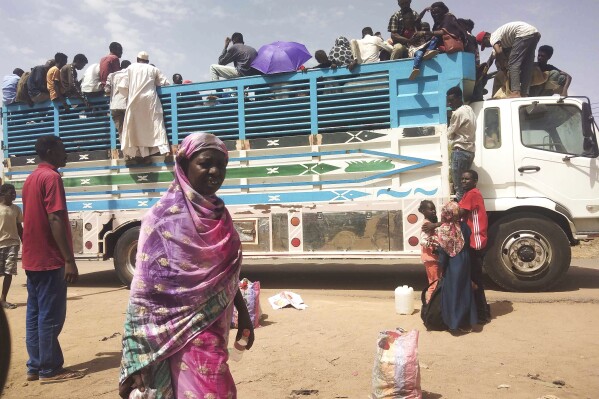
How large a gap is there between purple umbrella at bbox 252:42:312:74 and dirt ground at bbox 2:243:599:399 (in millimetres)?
3020

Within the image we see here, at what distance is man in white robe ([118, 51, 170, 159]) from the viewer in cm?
700

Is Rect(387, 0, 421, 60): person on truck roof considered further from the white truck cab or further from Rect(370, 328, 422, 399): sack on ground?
Rect(370, 328, 422, 399): sack on ground

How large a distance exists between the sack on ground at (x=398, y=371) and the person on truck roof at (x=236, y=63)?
496cm

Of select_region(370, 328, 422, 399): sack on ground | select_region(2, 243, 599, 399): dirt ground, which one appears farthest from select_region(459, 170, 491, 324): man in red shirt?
select_region(370, 328, 422, 399): sack on ground

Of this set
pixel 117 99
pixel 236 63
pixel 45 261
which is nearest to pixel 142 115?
Result: pixel 117 99

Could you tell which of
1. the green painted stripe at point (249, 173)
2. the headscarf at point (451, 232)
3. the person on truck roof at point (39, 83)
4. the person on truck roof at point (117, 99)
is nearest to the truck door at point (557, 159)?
the green painted stripe at point (249, 173)

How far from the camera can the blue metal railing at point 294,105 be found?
6.20 meters

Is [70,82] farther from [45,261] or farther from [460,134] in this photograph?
[460,134]

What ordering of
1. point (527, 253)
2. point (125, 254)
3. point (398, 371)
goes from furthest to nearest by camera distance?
point (125, 254) < point (527, 253) < point (398, 371)

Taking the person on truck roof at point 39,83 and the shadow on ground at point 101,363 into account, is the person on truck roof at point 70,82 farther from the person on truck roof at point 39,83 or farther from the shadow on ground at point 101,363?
the shadow on ground at point 101,363

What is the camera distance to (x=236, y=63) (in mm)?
7324

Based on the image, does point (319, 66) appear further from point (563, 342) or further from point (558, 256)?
point (563, 342)

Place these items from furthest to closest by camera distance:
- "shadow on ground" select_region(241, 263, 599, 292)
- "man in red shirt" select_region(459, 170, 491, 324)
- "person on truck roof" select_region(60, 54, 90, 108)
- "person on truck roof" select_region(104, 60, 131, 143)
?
"person on truck roof" select_region(60, 54, 90, 108) → "person on truck roof" select_region(104, 60, 131, 143) → "shadow on ground" select_region(241, 263, 599, 292) → "man in red shirt" select_region(459, 170, 491, 324)

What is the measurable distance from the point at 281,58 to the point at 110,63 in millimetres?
2634
